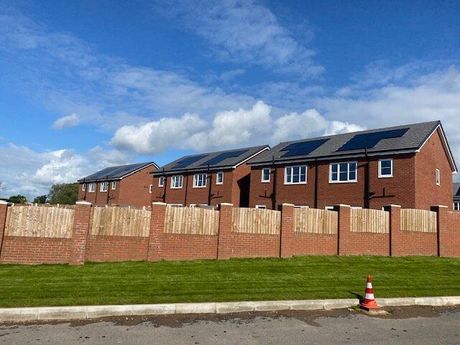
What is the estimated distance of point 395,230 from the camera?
20188 millimetres

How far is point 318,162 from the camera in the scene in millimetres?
29922

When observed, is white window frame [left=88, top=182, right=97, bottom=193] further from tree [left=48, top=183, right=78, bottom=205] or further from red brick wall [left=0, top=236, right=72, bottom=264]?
red brick wall [left=0, top=236, right=72, bottom=264]

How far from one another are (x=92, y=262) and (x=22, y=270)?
2.34 m

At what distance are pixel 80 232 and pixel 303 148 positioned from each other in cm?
2191

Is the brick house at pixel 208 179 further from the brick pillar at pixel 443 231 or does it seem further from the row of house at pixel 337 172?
the brick pillar at pixel 443 231

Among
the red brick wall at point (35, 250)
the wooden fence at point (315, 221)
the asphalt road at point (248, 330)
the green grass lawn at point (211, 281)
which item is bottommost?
the asphalt road at point (248, 330)

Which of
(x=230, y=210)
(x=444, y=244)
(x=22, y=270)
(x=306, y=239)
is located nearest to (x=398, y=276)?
(x=306, y=239)

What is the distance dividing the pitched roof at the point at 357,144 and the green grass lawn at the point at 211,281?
11162 millimetres

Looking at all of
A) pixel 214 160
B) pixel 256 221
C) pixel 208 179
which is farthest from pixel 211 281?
pixel 214 160

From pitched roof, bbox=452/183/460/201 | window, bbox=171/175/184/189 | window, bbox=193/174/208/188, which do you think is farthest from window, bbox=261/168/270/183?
pitched roof, bbox=452/183/460/201

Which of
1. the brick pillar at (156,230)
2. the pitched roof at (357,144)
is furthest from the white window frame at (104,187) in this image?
the brick pillar at (156,230)

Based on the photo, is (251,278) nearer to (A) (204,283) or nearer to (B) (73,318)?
(A) (204,283)

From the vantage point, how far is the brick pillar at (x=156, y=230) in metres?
15.0

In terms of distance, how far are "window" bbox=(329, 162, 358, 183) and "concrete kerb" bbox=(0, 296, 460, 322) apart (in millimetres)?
17927
